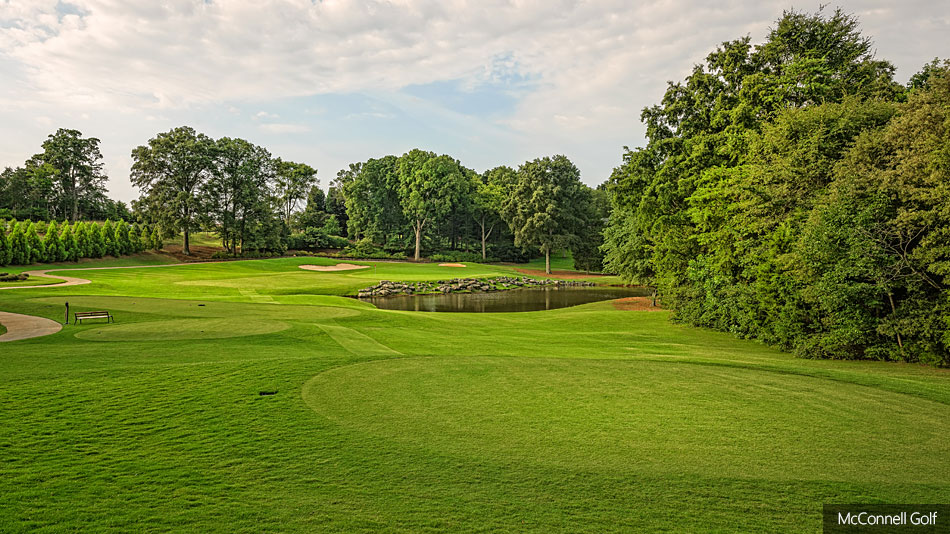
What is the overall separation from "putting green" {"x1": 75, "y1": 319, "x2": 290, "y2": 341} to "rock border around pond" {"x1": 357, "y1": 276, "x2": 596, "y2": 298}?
2272 cm

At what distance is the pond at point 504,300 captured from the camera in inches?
1412

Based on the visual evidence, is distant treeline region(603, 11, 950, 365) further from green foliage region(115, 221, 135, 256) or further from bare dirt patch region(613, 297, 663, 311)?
green foliage region(115, 221, 135, 256)

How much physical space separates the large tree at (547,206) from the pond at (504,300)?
17237mm

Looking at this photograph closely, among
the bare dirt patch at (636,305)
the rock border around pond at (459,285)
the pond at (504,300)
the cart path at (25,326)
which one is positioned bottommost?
the pond at (504,300)

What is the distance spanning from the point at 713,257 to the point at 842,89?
845 centimetres

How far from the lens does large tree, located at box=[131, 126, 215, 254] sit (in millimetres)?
62469

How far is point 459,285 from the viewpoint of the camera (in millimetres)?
47812

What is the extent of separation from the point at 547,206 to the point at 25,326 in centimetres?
5649

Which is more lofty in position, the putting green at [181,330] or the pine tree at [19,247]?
the pine tree at [19,247]

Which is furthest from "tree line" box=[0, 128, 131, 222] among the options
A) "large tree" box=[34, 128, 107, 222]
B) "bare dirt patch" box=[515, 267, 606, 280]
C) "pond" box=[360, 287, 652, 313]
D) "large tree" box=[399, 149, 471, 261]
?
"bare dirt patch" box=[515, 267, 606, 280]

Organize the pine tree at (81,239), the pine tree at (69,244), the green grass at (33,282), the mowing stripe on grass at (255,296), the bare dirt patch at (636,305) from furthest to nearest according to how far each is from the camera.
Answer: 1. the pine tree at (81,239)
2. the pine tree at (69,244)
3. the bare dirt patch at (636,305)
4. the green grass at (33,282)
5. the mowing stripe on grass at (255,296)

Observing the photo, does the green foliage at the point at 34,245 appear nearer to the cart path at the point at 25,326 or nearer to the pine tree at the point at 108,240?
the pine tree at the point at 108,240

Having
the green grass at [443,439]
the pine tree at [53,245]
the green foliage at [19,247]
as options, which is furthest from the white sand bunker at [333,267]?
the green grass at [443,439]

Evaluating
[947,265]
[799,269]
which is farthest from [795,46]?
[947,265]
